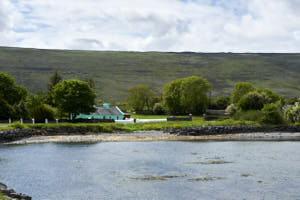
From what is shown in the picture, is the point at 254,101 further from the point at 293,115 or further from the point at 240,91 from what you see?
the point at 240,91

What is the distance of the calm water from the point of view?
1026 inches

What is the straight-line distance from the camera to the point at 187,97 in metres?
110

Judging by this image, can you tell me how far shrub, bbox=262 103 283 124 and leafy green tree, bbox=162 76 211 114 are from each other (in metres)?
40.7

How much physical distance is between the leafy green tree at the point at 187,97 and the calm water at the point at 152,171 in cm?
6079

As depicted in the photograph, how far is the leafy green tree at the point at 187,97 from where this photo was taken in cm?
11000

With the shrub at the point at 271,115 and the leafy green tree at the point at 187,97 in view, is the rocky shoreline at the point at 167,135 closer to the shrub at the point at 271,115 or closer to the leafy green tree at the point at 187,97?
the shrub at the point at 271,115

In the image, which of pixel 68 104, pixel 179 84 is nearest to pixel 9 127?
pixel 68 104

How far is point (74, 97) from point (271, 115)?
112ft

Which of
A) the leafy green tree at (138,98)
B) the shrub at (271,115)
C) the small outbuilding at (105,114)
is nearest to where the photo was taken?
the shrub at (271,115)

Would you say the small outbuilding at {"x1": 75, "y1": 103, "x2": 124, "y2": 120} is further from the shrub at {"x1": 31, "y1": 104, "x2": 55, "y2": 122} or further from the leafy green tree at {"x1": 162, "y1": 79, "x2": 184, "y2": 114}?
the leafy green tree at {"x1": 162, "y1": 79, "x2": 184, "y2": 114}

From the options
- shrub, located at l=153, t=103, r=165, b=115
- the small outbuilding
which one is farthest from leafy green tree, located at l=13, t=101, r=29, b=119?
shrub, located at l=153, t=103, r=165, b=115

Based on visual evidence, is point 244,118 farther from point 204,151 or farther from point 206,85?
point 206,85

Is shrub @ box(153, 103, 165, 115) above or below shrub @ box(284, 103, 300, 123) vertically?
above

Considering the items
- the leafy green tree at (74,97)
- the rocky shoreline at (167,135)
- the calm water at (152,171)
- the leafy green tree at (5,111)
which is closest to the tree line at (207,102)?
the rocky shoreline at (167,135)
